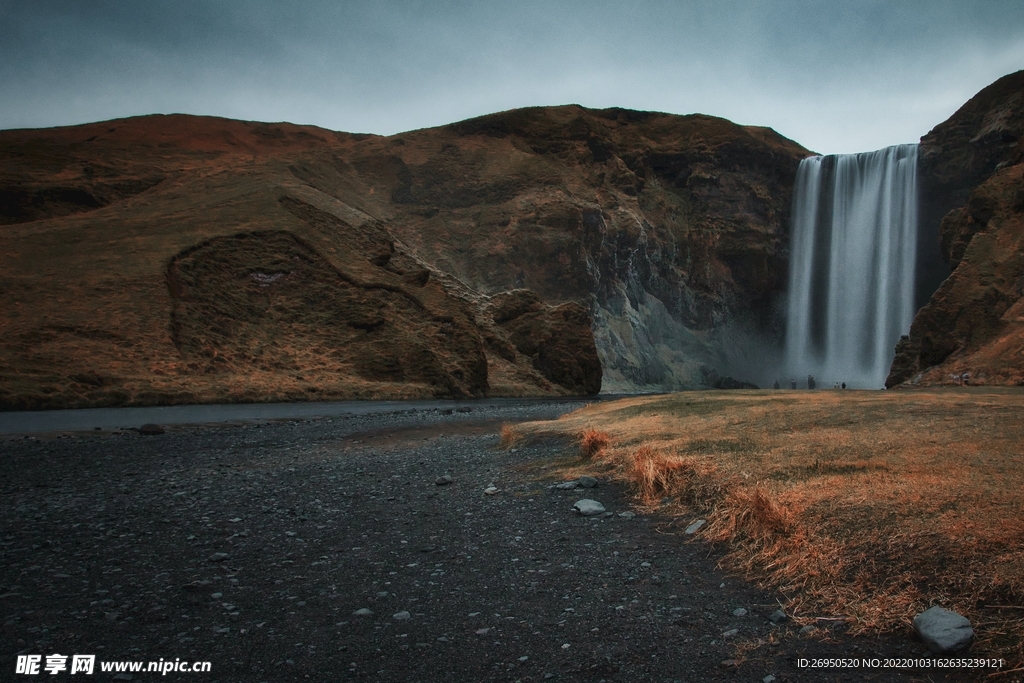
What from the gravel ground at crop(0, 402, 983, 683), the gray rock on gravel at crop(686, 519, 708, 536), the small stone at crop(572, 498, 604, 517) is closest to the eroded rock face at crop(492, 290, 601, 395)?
the gravel ground at crop(0, 402, 983, 683)

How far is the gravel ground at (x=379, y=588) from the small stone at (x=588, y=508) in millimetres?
180

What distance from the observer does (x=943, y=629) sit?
Answer: 3709 mm

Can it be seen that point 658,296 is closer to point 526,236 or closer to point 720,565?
point 526,236

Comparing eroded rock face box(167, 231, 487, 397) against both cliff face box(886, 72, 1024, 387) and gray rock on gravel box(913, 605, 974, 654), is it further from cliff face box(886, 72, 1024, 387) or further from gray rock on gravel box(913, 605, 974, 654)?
gray rock on gravel box(913, 605, 974, 654)

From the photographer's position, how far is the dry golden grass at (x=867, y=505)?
4164 mm

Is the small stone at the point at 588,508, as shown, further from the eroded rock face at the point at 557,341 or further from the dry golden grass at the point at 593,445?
the eroded rock face at the point at 557,341

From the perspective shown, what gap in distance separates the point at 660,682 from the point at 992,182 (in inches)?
1898

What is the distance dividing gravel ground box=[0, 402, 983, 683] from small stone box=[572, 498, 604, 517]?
180mm

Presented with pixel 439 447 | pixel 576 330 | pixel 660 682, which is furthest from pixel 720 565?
pixel 576 330

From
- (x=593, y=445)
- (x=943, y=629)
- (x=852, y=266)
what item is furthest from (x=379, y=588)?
(x=852, y=266)

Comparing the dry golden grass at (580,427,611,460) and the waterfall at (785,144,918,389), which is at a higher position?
the waterfall at (785,144,918,389)

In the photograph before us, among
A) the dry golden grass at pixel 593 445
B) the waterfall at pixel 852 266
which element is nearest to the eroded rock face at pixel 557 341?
the waterfall at pixel 852 266

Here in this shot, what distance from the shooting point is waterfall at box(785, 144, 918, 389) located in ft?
202

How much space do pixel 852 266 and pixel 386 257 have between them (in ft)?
152
